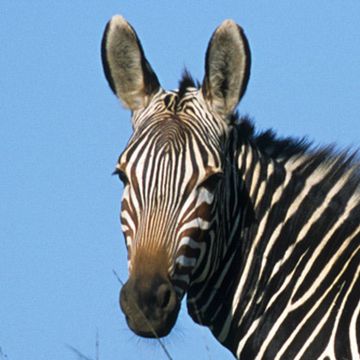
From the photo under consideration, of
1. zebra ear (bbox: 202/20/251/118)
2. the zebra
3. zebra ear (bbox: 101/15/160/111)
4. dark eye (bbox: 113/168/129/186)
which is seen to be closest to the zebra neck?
the zebra

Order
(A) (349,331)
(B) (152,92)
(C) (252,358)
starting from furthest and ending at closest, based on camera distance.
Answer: (B) (152,92) → (C) (252,358) → (A) (349,331)

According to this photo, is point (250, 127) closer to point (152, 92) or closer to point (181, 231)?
point (152, 92)

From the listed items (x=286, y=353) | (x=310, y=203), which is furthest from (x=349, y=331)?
(x=310, y=203)

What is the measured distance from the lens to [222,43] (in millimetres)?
10258

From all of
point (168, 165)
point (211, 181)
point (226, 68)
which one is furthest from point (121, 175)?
point (226, 68)

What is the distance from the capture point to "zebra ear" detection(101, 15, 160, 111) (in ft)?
34.7

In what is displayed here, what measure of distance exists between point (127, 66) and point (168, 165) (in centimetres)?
132

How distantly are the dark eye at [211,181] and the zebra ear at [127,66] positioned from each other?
3.63 ft

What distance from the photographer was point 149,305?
9172 millimetres

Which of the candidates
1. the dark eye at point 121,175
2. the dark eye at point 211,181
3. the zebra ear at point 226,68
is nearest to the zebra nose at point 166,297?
the dark eye at point 211,181

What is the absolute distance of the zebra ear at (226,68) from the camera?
33.6 ft

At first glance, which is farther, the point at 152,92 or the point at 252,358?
the point at 152,92

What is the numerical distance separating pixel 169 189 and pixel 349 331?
1.75 meters

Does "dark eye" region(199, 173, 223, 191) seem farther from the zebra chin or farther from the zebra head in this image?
the zebra chin
